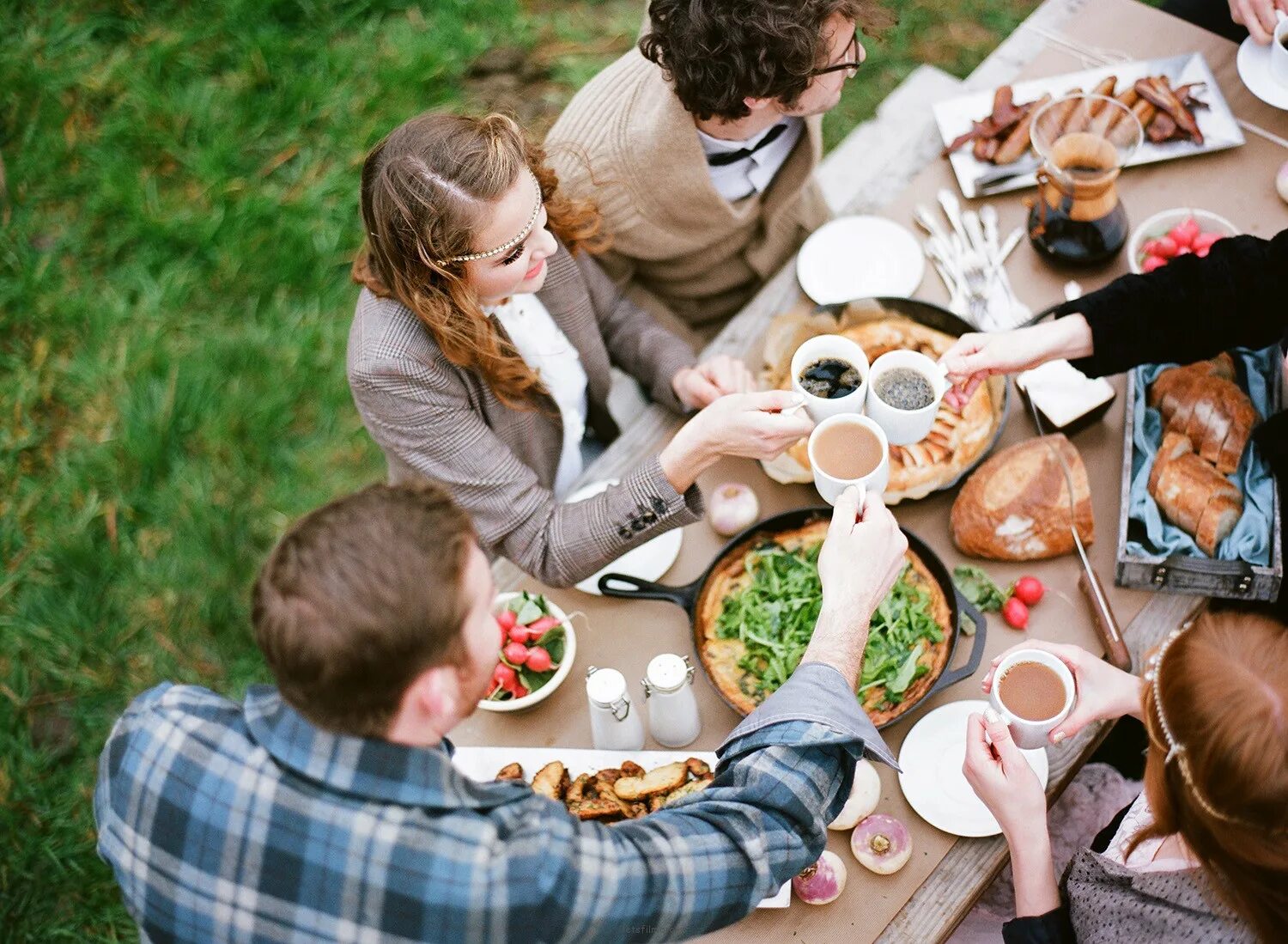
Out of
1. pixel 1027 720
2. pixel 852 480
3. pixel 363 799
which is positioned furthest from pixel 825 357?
pixel 363 799

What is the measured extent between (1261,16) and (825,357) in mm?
1638

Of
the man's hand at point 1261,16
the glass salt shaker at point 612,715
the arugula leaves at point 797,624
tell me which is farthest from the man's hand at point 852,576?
the man's hand at point 1261,16

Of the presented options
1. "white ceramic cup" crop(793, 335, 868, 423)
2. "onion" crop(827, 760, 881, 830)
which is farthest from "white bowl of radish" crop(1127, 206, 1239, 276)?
"onion" crop(827, 760, 881, 830)

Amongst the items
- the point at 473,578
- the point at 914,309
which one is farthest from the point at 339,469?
the point at 473,578

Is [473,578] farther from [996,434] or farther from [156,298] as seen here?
[156,298]

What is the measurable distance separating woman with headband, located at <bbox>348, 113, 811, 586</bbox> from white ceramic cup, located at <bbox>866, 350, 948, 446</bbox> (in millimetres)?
143

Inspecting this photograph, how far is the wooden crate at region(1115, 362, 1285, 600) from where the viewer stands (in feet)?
6.59

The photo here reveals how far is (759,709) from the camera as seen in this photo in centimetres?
179

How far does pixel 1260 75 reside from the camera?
2.70m

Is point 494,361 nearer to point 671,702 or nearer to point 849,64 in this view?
point 671,702

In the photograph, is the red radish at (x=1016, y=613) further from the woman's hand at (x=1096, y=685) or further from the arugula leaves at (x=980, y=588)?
the woman's hand at (x=1096, y=685)

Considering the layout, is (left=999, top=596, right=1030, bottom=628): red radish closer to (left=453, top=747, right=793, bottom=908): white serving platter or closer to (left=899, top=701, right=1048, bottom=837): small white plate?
(left=899, top=701, right=1048, bottom=837): small white plate

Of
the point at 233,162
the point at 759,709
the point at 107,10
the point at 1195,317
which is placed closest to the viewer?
the point at 759,709

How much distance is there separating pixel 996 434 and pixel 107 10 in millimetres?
4622
